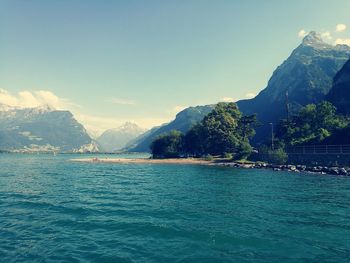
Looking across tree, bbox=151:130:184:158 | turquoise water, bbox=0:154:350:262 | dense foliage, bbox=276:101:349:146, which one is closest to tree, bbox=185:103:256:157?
tree, bbox=151:130:184:158

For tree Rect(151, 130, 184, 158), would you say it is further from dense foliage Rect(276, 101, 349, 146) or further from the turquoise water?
the turquoise water

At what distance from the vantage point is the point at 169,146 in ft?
619

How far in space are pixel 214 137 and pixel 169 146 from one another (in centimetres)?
3764

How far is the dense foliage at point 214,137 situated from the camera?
160100 mm

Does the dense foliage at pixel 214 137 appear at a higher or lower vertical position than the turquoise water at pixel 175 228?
higher

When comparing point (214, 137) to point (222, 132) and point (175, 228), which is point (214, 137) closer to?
point (222, 132)

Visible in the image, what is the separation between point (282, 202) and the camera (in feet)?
116

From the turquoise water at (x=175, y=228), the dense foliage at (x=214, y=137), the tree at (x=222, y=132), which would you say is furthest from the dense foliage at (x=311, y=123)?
the turquoise water at (x=175, y=228)

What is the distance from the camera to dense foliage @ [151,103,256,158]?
160 meters

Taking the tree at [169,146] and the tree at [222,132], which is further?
the tree at [169,146]

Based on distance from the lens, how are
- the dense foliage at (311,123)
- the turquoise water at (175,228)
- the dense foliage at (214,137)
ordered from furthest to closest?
1. the dense foliage at (214,137)
2. the dense foliage at (311,123)
3. the turquoise water at (175,228)

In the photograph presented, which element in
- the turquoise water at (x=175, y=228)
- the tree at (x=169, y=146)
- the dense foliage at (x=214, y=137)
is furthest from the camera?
the tree at (x=169, y=146)

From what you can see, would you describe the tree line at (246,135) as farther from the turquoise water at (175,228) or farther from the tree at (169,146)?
the turquoise water at (175,228)

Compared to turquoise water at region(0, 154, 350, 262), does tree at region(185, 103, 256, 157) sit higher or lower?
higher
